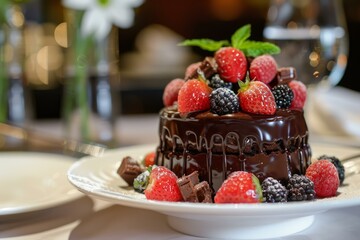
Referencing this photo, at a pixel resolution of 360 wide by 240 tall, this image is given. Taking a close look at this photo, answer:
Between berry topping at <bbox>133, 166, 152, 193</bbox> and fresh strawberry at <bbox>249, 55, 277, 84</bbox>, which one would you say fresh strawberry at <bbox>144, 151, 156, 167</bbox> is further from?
fresh strawberry at <bbox>249, 55, 277, 84</bbox>

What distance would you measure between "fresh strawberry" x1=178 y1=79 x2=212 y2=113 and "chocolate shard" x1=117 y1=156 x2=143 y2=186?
17cm

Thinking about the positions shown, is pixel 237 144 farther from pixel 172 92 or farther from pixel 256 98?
pixel 172 92

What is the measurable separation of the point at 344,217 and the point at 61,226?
0.53 meters

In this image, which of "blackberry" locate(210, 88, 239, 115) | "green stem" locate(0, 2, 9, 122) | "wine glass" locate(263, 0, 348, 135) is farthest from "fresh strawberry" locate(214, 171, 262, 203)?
"green stem" locate(0, 2, 9, 122)

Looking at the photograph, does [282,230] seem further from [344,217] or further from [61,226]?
[61,226]

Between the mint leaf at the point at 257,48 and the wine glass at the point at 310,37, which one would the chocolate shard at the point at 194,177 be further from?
the wine glass at the point at 310,37

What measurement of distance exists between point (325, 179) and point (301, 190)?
6 cm

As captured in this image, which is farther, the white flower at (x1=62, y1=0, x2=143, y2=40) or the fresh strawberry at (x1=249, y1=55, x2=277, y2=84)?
the white flower at (x1=62, y1=0, x2=143, y2=40)

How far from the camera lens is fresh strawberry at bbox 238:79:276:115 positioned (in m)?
1.18

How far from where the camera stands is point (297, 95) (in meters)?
1.32

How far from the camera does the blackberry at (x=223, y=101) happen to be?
46.6 inches

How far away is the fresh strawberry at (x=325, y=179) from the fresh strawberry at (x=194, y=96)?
0.80 ft

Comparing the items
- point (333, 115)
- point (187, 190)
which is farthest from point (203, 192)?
point (333, 115)

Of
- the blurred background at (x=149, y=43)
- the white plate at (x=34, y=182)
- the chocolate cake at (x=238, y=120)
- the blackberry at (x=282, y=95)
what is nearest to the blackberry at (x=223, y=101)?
the chocolate cake at (x=238, y=120)
